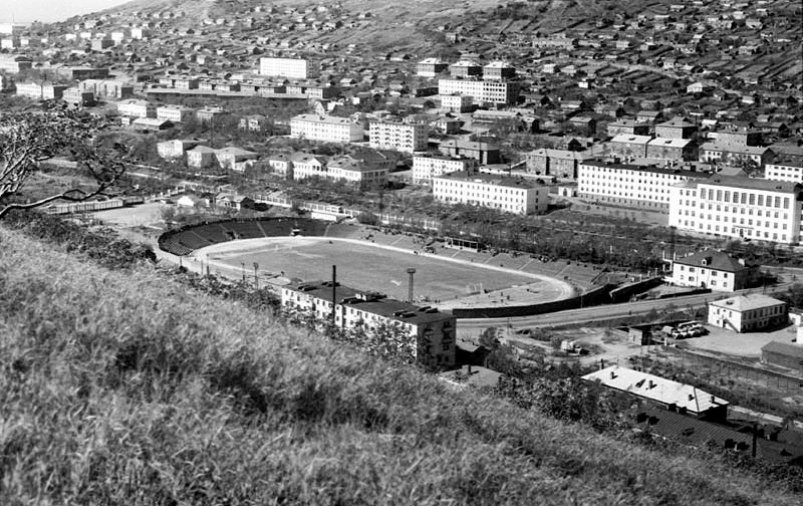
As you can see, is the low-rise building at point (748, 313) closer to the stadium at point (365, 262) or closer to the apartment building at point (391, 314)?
the stadium at point (365, 262)

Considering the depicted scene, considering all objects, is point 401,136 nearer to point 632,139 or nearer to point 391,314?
point 632,139

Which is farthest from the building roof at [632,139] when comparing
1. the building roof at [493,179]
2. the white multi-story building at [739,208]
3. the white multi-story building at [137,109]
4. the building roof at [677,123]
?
the white multi-story building at [137,109]

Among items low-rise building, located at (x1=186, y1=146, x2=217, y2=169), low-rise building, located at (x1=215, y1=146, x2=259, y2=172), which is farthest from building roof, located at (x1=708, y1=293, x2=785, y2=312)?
low-rise building, located at (x1=186, y1=146, x2=217, y2=169)

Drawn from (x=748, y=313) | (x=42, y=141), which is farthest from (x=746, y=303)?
(x=42, y=141)

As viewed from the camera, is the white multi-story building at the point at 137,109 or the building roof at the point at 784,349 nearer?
the building roof at the point at 784,349

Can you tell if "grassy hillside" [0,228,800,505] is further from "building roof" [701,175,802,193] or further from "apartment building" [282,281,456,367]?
"building roof" [701,175,802,193]

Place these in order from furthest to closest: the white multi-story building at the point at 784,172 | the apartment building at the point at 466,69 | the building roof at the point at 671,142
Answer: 1. the apartment building at the point at 466,69
2. the building roof at the point at 671,142
3. the white multi-story building at the point at 784,172
